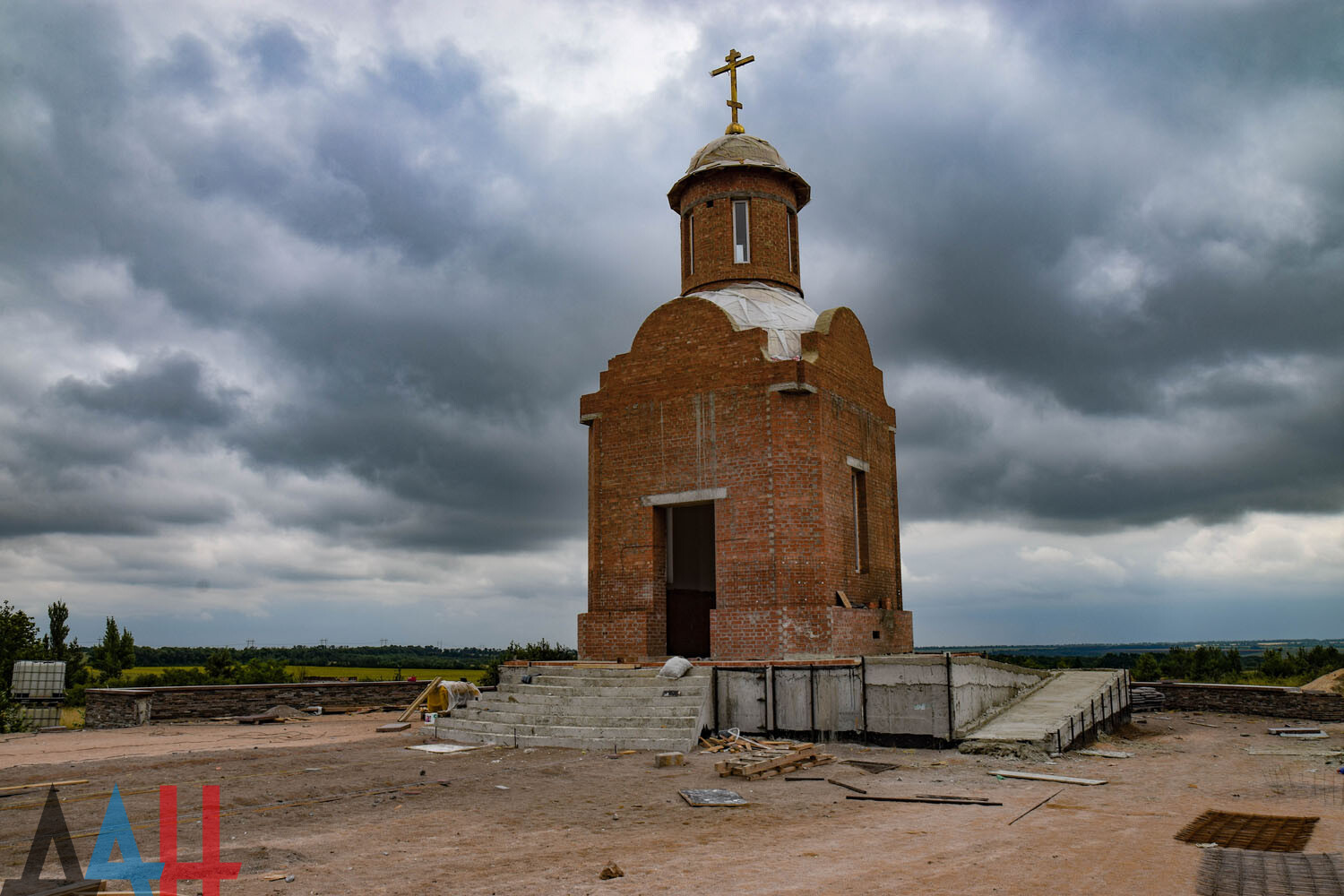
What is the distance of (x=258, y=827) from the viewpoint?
7305mm

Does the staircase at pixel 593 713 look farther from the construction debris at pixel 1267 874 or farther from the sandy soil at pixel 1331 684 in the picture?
the sandy soil at pixel 1331 684

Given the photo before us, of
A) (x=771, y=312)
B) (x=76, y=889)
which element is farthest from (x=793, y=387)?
(x=76, y=889)

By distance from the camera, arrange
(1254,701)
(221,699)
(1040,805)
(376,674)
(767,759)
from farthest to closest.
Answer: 1. (376,674)
2. (1254,701)
3. (221,699)
4. (767,759)
5. (1040,805)

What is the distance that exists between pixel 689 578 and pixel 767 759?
9325 mm

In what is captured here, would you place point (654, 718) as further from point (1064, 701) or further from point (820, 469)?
point (1064, 701)

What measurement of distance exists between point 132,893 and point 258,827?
2.23 metres

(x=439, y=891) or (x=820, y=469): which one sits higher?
(x=820, y=469)

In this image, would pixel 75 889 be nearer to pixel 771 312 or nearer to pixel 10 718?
pixel 771 312

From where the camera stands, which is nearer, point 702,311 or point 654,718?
point 654,718

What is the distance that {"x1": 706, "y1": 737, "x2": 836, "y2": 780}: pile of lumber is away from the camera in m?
9.80

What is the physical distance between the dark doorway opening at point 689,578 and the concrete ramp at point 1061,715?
21.1 ft

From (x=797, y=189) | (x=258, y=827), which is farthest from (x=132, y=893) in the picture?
(x=797, y=189)

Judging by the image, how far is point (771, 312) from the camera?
680 inches

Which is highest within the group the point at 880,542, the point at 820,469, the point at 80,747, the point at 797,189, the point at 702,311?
the point at 797,189
